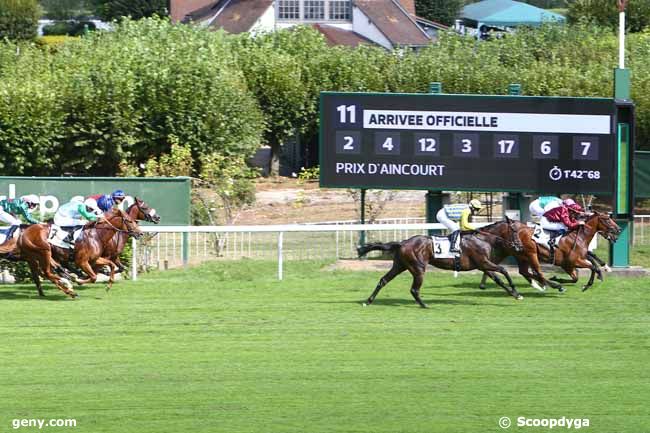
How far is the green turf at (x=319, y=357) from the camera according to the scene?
1031 centimetres

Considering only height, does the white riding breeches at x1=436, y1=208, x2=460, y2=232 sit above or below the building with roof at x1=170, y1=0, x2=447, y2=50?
below

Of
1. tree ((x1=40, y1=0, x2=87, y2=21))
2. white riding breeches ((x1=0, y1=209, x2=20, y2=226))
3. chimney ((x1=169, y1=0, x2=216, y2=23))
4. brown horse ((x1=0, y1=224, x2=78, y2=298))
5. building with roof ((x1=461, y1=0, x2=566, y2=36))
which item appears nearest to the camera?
brown horse ((x1=0, y1=224, x2=78, y2=298))

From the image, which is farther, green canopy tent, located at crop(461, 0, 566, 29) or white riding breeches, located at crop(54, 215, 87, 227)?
green canopy tent, located at crop(461, 0, 566, 29)

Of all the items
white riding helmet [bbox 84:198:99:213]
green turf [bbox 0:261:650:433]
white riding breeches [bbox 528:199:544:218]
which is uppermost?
white riding helmet [bbox 84:198:99:213]

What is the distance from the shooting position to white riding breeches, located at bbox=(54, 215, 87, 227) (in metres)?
17.2

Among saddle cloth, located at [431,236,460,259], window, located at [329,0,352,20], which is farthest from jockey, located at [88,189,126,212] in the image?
window, located at [329,0,352,20]

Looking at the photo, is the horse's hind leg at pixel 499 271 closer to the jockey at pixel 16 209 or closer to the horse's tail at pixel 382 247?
the horse's tail at pixel 382 247

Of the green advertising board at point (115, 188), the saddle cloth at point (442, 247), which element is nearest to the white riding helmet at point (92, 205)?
the green advertising board at point (115, 188)

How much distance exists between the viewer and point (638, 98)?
31.6 metres

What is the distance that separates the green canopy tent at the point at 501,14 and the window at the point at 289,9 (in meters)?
16.3

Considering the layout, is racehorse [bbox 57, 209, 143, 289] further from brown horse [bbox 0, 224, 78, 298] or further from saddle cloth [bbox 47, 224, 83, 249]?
brown horse [bbox 0, 224, 78, 298]

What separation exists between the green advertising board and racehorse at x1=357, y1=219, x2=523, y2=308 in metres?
6.09

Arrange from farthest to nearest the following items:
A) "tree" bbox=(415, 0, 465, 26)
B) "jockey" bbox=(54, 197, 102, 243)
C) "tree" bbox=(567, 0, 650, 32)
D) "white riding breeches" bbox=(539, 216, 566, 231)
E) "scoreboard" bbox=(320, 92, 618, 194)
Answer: "tree" bbox=(415, 0, 465, 26), "tree" bbox=(567, 0, 650, 32), "scoreboard" bbox=(320, 92, 618, 194), "white riding breeches" bbox=(539, 216, 566, 231), "jockey" bbox=(54, 197, 102, 243)

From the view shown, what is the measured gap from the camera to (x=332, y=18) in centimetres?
5622
